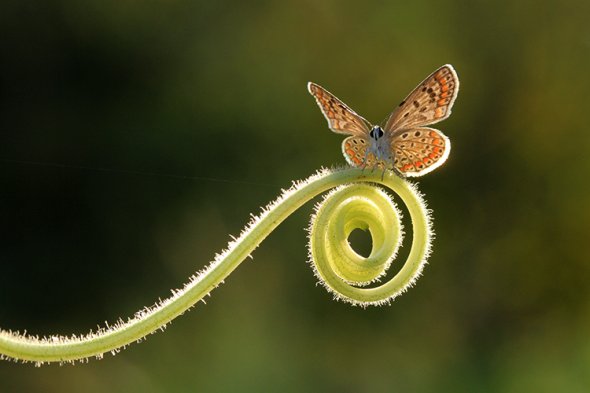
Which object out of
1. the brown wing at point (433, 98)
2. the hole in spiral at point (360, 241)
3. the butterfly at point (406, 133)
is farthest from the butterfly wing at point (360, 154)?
the hole in spiral at point (360, 241)

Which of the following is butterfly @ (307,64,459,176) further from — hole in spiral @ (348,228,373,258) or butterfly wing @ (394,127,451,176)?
hole in spiral @ (348,228,373,258)

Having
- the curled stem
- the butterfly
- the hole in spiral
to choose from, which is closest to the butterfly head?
the butterfly

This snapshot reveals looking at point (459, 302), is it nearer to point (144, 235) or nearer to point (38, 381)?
point (144, 235)

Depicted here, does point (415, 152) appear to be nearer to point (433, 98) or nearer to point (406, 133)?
point (406, 133)

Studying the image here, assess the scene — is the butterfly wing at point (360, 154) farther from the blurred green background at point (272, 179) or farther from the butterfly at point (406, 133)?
the blurred green background at point (272, 179)

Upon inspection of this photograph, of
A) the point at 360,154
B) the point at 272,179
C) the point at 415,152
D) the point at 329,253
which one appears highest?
the point at 272,179

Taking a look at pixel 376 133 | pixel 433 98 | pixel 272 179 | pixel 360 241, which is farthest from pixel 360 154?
pixel 272 179
